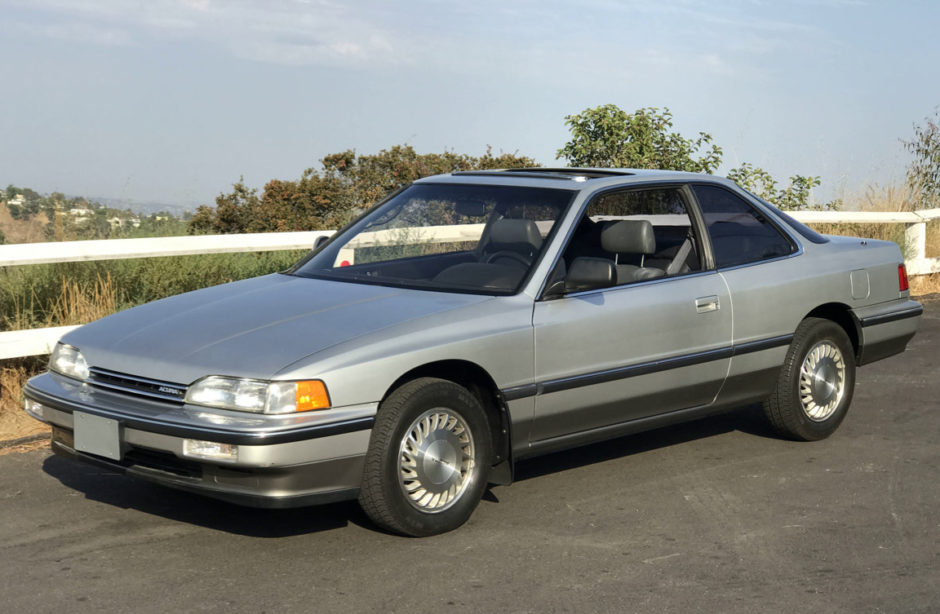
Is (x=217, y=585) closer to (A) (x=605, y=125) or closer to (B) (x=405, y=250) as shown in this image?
(B) (x=405, y=250)

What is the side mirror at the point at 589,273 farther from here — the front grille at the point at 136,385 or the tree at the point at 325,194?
the tree at the point at 325,194

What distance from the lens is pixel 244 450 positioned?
4590 millimetres

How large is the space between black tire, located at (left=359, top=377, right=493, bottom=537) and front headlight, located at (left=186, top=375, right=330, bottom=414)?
0.35 m

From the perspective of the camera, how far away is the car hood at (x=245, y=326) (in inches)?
190

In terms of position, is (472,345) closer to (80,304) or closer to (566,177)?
(566,177)

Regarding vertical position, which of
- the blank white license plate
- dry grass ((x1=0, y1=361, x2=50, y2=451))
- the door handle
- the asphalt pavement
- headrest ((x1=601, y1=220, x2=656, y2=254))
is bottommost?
the asphalt pavement

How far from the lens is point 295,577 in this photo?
4660 millimetres

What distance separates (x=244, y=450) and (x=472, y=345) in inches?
45.5

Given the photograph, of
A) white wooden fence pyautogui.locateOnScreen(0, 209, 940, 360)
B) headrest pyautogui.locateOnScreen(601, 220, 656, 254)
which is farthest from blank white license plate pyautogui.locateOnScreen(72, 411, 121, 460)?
headrest pyautogui.locateOnScreen(601, 220, 656, 254)

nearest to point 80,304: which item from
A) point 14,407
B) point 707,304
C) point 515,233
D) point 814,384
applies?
point 14,407

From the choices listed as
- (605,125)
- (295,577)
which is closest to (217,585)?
(295,577)

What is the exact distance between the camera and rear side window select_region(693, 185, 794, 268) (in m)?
6.56

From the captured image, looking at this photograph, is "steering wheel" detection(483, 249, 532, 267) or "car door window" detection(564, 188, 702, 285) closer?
"steering wheel" detection(483, 249, 532, 267)

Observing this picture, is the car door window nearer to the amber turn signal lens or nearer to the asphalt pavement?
the asphalt pavement
